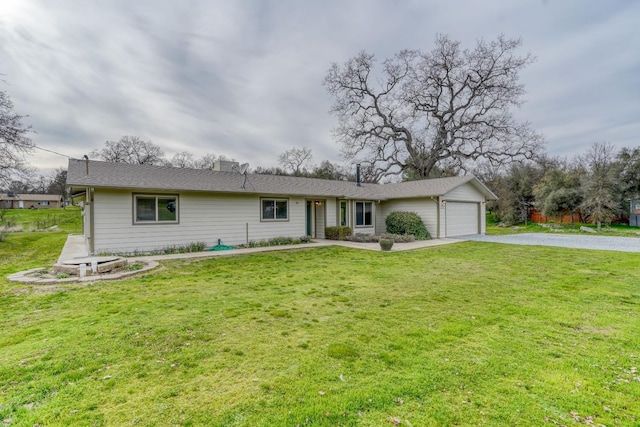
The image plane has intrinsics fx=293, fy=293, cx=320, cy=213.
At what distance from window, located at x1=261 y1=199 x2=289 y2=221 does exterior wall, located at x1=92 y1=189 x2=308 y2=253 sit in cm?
21

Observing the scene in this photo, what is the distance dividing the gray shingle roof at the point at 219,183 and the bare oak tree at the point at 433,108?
9.91 metres

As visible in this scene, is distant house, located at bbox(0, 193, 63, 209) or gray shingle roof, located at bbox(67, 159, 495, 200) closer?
gray shingle roof, located at bbox(67, 159, 495, 200)

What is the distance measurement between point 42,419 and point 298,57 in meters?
13.9

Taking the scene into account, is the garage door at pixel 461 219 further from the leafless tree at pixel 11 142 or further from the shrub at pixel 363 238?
the leafless tree at pixel 11 142

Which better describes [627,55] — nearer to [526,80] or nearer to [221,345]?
[526,80]

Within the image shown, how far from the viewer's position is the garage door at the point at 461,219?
55.5 feet

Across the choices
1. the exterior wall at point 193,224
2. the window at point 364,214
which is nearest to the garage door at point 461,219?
the window at point 364,214

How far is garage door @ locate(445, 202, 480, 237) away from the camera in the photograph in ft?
55.5

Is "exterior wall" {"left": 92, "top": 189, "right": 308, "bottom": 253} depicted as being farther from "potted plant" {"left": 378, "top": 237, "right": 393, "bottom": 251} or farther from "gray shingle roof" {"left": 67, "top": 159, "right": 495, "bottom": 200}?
"potted plant" {"left": 378, "top": 237, "right": 393, "bottom": 251}

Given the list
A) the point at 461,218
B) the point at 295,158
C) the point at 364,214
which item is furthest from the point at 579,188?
the point at 295,158

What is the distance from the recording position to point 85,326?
396cm

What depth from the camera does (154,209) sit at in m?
10.9

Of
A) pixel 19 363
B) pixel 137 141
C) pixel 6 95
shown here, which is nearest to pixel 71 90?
pixel 6 95

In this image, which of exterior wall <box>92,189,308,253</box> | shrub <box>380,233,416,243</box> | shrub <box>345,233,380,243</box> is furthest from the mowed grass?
shrub <box>345,233,380,243</box>
